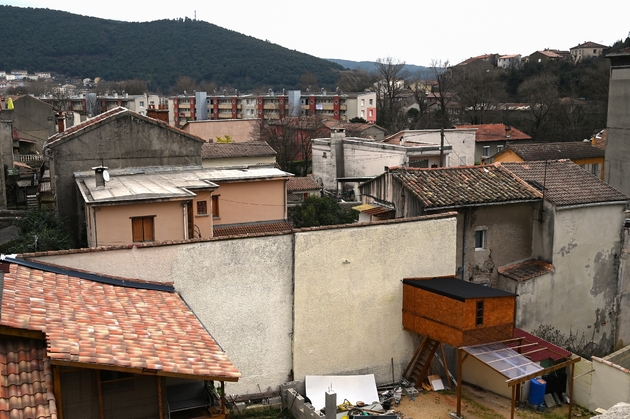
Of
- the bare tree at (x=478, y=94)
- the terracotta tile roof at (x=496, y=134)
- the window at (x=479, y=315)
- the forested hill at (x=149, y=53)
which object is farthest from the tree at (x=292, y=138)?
the forested hill at (x=149, y=53)

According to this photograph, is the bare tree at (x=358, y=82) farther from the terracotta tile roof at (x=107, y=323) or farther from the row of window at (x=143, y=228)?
the terracotta tile roof at (x=107, y=323)

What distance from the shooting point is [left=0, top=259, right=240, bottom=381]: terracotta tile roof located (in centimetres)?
876

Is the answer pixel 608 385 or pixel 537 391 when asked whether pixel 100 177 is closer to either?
pixel 537 391

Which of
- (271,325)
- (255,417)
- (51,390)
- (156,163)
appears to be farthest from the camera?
(156,163)

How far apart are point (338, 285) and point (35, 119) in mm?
47014

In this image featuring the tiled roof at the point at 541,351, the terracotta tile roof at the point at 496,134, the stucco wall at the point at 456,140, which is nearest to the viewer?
the tiled roof at the point at 541,351

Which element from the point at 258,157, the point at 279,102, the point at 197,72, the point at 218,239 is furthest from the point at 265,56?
the point at 218,239

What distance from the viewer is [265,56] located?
179 m

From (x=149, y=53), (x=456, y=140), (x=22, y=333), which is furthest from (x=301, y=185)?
(x=149, y=53)

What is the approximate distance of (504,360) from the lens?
49.8ft

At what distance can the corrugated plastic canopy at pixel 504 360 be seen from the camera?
1474cm

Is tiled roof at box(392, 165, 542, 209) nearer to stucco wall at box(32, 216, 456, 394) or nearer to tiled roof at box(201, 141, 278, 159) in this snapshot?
stucco wall at box(32, 216, 456, 394)

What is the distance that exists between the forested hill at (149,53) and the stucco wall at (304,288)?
15192cm

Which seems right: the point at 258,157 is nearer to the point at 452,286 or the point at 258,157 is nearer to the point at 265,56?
the point at 452,286
